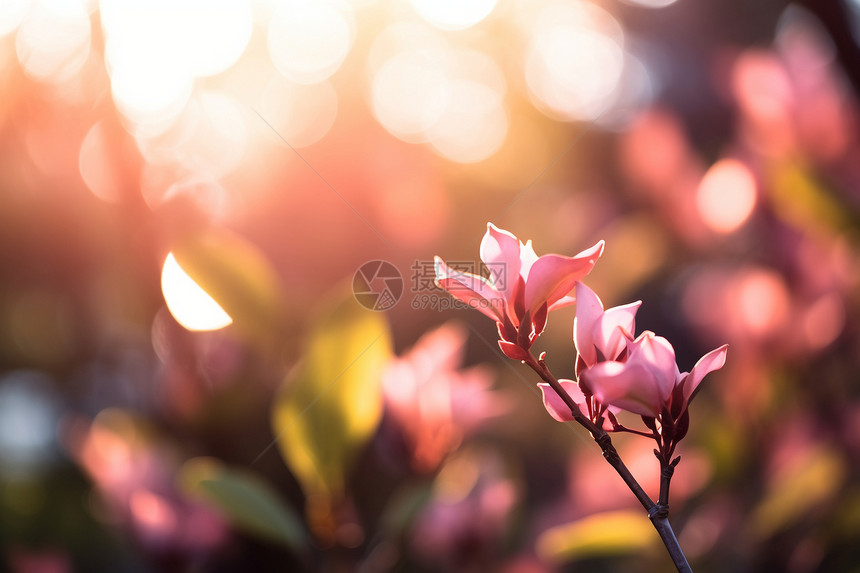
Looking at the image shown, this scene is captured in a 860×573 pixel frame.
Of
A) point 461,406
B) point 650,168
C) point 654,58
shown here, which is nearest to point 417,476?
point 461,406

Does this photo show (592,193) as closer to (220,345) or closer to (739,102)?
(739,102)

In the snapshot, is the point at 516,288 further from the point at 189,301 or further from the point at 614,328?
the point at 189,301

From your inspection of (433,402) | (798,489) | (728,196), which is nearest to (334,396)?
(433,402)

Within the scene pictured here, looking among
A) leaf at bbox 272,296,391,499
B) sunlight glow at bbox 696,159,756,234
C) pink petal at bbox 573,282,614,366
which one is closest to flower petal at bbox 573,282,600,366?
pink petal at bbox 573,282,614,366

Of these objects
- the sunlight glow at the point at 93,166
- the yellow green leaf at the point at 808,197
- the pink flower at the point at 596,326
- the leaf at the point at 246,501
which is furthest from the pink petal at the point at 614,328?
the sunlight glow at the point at 93,166

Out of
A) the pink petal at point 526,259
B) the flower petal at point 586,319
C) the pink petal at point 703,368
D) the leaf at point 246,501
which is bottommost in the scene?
the leaf at point 246,501

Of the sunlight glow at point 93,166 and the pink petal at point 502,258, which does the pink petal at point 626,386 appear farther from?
the sunlight glow at point 93,166

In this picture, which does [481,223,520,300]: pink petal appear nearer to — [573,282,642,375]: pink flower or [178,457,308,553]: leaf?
[573,282,642,375]: pink flower
